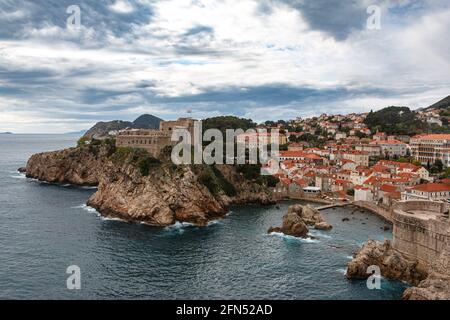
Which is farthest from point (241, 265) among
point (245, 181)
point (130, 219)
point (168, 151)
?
point (245, 181)

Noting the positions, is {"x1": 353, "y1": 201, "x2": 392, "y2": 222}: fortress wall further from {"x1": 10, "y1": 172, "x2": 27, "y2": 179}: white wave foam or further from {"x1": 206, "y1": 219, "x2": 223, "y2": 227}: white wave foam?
{"x1": 10, "y1": 172, "x2": 27, "y2": 179}: white wave foam

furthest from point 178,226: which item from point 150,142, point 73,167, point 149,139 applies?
point 73,167

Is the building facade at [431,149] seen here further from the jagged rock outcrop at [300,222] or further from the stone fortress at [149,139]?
the stone fortress at [149,139]

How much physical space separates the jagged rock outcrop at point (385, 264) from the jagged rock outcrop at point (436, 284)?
2572 millimetres

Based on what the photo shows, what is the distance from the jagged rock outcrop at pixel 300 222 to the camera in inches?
1783

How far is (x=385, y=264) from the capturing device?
3297cm

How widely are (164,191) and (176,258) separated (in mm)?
18102

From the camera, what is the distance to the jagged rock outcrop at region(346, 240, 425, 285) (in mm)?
32281

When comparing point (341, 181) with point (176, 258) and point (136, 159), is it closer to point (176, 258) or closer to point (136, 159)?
point (136, 159)

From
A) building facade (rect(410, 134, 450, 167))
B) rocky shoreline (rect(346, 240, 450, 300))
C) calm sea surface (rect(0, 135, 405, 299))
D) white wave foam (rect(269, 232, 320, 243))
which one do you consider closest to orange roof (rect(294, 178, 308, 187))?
calm sea surface (rect(0, 135, 405, 299))

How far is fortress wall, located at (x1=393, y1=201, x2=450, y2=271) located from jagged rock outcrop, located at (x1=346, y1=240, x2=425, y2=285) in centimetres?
116

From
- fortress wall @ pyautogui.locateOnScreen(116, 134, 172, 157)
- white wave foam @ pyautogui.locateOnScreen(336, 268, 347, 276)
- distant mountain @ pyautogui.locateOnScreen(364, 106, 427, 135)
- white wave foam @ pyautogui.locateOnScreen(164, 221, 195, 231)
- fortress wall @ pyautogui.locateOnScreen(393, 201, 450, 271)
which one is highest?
distant mountain @ pyautogui.locateOnScreen(364, 106, 427, 135)
